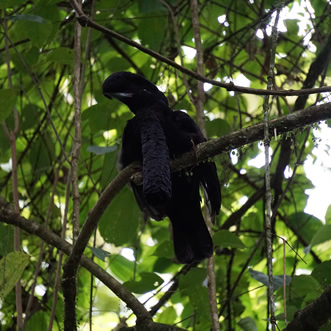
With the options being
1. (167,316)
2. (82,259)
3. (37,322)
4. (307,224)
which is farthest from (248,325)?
(37,322)

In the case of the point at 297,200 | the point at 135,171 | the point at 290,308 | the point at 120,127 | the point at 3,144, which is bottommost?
the point at 290,308

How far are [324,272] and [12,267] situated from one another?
4.16 ft

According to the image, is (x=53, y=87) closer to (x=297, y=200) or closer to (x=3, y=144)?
(x=3, y=144)

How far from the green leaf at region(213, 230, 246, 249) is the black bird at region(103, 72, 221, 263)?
5cm

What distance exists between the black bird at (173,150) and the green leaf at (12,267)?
560 millimetres

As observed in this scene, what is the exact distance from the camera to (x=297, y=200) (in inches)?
146

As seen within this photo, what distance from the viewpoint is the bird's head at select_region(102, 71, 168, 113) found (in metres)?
2.73

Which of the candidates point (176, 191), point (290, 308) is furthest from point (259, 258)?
point (176, 191)

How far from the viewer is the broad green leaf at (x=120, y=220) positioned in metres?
2.78

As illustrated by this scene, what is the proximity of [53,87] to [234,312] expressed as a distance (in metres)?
1.81

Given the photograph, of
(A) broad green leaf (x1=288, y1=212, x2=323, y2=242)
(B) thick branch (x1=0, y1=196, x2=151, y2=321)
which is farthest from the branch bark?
(A) broad green leaf (x1=288, y1=212, x2=323, y2=242)

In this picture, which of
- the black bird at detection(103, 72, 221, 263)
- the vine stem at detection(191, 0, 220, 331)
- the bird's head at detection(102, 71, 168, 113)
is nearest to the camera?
the vine stem at detection(191, 0, 220, 331)

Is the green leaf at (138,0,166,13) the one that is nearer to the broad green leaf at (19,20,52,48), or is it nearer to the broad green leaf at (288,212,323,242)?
the broad green leaf at (19,20,52,48)

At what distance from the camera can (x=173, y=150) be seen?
8.04 ft
